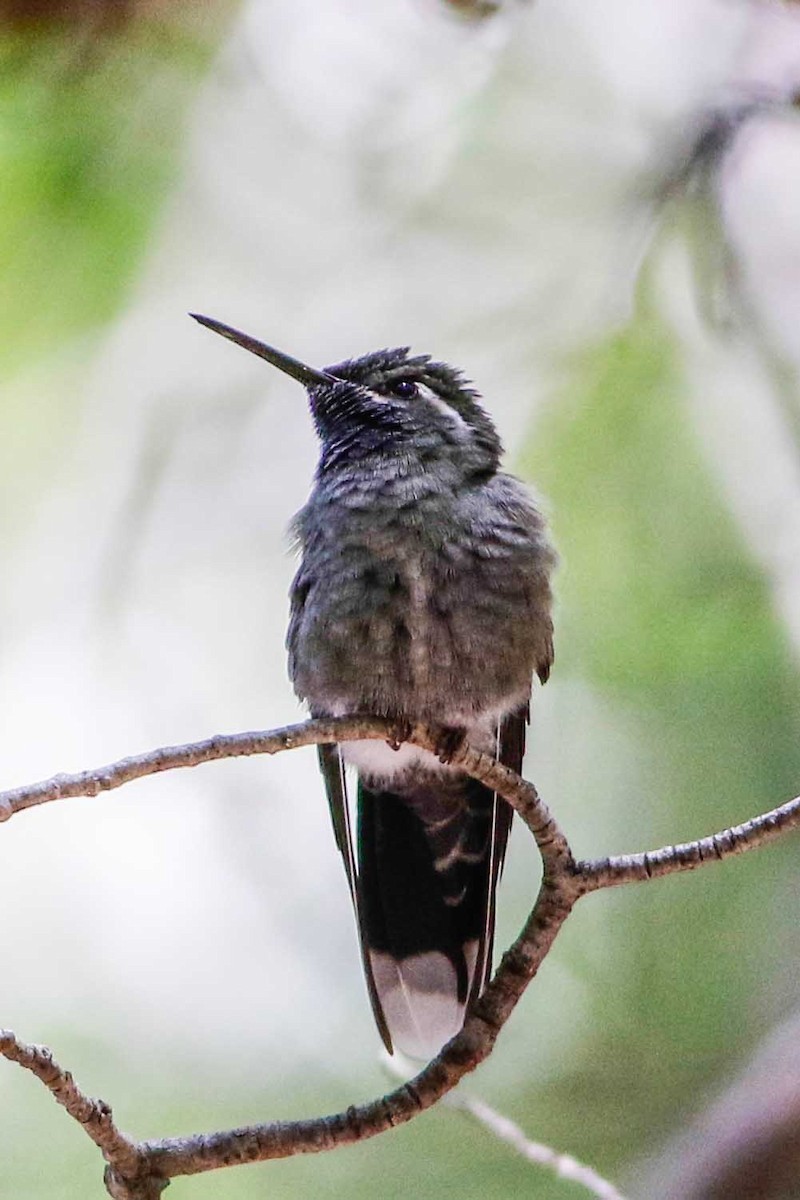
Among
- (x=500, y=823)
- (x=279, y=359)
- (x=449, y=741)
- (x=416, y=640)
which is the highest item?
(x=279, y=359)

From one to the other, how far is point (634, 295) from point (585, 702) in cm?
113

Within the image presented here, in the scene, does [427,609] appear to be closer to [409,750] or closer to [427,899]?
[409,750]

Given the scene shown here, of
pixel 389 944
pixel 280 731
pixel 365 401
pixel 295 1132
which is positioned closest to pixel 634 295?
pixel 365 401

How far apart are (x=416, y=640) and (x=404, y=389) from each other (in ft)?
2.62

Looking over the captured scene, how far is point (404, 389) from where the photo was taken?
3.34 metres

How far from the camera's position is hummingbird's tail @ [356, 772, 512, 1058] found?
2.98m

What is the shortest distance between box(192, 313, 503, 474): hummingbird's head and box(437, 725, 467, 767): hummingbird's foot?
0.56m

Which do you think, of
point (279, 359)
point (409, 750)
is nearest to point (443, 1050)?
point (409, 750)

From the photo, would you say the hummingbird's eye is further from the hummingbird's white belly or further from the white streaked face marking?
the hummingbird's white belly

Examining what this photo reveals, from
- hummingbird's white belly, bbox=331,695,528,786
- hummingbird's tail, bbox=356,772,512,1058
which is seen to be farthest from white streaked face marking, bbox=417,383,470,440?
hummingbird's tail, bbox=356,772,512,1058

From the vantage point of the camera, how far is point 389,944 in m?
3.10

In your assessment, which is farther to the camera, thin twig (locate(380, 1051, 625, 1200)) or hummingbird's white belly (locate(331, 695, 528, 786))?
hummingbird's white belly (locate(331, 695, 528, 786))

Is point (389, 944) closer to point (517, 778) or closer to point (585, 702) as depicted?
point (517, 778)

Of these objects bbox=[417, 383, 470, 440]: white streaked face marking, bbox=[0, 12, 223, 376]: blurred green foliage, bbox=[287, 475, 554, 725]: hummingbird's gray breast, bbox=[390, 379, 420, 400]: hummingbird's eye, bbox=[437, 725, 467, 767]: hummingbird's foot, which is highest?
bbox=[0, 12, 223, 376]: blurred green foliage
